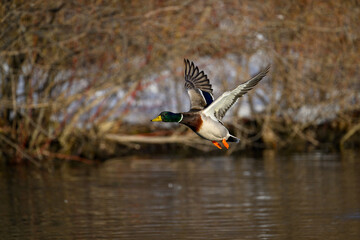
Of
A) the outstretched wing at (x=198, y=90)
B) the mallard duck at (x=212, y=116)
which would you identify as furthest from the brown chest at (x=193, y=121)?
the outstretched wing at (x=198, y=90)

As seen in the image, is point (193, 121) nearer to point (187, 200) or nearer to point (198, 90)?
point (198, 90)

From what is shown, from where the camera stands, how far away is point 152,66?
15.2m

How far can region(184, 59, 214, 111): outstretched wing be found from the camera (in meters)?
8.13

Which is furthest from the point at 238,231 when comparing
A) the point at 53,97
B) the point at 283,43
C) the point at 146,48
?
the point at 283,43

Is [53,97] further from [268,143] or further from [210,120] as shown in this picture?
[210,120]

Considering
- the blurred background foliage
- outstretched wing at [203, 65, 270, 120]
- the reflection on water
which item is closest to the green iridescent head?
outstretched wing at [203, 65, 270, 120]

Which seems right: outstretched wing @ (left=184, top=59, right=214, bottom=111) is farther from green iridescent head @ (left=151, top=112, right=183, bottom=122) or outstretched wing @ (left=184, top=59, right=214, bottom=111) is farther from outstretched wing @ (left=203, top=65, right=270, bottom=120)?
green iridescent head @ (left=151, top=112, right=183, bottom=122)

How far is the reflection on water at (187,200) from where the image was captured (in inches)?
348

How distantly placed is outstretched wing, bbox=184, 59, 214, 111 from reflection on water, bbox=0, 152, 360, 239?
1.39 m

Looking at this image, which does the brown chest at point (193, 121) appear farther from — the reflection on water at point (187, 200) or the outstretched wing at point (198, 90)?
the reflection on water at point (187, 200)

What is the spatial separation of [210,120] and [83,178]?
21.3ft

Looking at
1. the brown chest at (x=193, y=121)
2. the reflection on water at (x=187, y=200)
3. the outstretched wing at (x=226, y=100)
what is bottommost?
the reflection on water at (x=187, y=200)

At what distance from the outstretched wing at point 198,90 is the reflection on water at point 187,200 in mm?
1385

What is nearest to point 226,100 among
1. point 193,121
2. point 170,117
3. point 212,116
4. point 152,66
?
point 212,116
